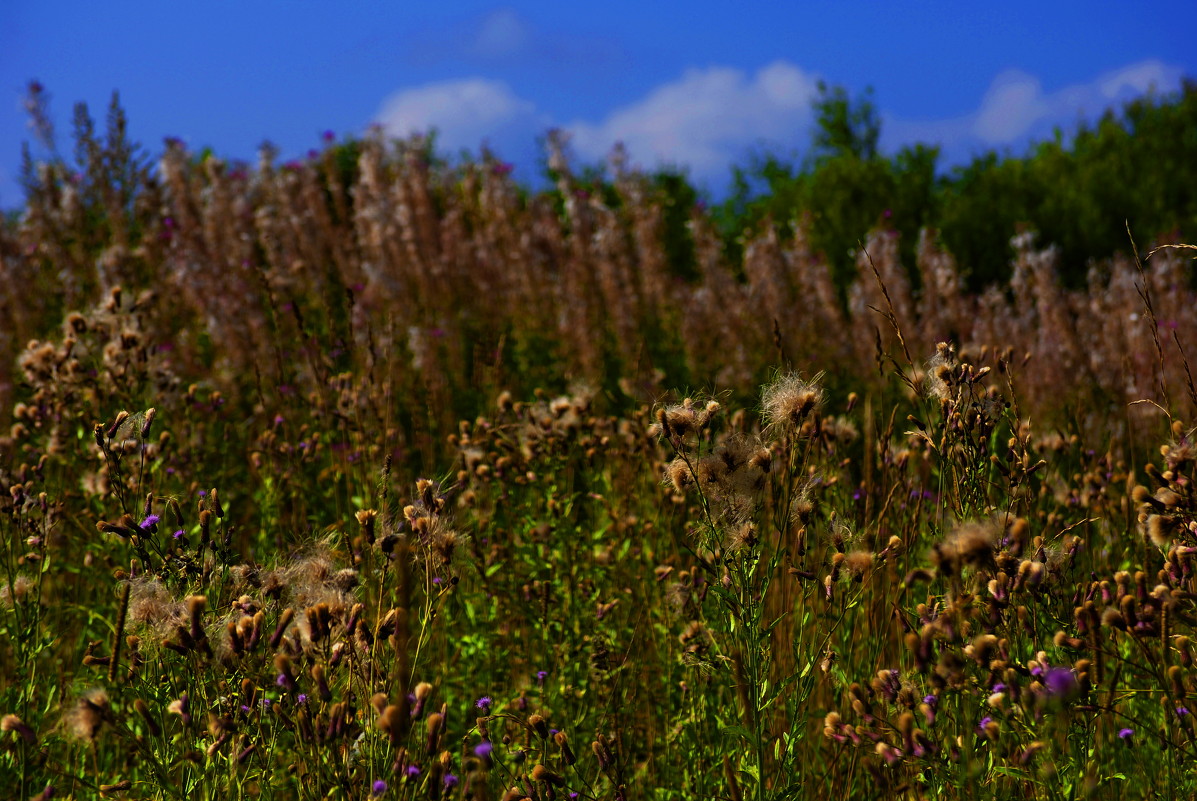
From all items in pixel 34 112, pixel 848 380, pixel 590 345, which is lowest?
pixel 848 380

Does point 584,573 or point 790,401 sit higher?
point 790,401

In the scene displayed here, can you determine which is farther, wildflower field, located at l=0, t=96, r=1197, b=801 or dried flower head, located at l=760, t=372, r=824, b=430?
dried flower head, located at l=760, t=372, r=824, b=430

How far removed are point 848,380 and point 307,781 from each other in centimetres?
750

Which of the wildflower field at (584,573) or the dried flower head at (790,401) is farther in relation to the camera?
the dried flower head at (790,401)

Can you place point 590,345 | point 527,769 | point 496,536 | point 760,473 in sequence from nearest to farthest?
point 760,473, point 527,769, point 496,536, point 590,345

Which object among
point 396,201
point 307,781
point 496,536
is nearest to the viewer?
point 307,781

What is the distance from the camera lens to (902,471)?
3.13m

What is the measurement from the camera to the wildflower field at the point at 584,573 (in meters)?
1.94

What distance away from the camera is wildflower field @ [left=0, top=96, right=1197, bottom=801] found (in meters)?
1.94

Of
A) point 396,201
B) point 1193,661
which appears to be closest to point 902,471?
point 1193,661

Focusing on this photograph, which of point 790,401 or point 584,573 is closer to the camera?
point 790,401

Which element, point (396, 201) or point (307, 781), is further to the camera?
point (396, 201)

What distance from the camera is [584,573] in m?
3.75

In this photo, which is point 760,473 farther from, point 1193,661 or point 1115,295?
point 1115,295
